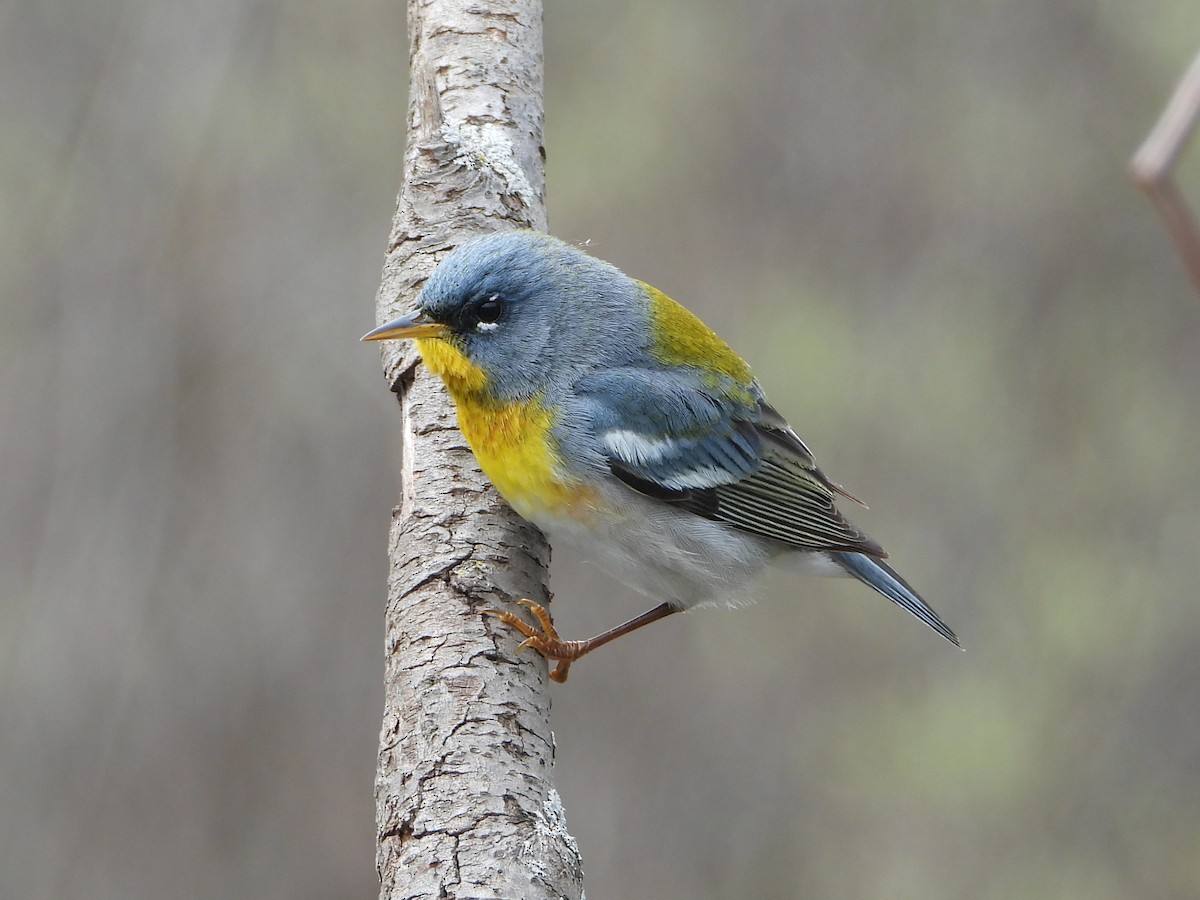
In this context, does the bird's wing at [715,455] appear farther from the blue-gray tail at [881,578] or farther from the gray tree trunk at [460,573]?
the gray tree trunk at [460,573]

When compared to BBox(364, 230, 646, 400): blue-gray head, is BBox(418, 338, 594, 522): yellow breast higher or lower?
lower

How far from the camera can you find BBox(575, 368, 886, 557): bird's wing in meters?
3.22

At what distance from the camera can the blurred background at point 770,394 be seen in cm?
634

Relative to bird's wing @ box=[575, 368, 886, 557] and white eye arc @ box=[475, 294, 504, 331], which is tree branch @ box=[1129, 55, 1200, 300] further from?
white eye arc @ box=[475, 294, 504, 331]

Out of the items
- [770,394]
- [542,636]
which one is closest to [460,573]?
[542,636]

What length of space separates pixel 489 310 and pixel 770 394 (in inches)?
164

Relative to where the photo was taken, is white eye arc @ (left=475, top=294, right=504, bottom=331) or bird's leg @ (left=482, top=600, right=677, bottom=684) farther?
white eye arc @ (left=475, top=294, right=504, bottom=331)

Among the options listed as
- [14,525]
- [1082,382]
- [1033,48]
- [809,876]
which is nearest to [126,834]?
[14,525]

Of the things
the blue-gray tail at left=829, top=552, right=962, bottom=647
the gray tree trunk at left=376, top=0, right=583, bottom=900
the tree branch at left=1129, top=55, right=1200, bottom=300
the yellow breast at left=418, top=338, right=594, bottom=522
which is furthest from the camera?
the blue-gray tail at left=829, top=552, right=962, bottom=647

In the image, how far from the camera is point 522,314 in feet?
10.8

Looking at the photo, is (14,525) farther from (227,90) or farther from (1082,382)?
(1082,382)

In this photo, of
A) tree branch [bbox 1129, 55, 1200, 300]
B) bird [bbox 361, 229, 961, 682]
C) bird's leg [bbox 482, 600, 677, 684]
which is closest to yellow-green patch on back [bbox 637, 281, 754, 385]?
bird [bbox 361, 229, 961, 682]

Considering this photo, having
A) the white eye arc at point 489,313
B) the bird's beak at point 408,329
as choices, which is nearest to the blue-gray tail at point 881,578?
the white eye arc at point 489,313

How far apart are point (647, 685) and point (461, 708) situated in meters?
4.90
